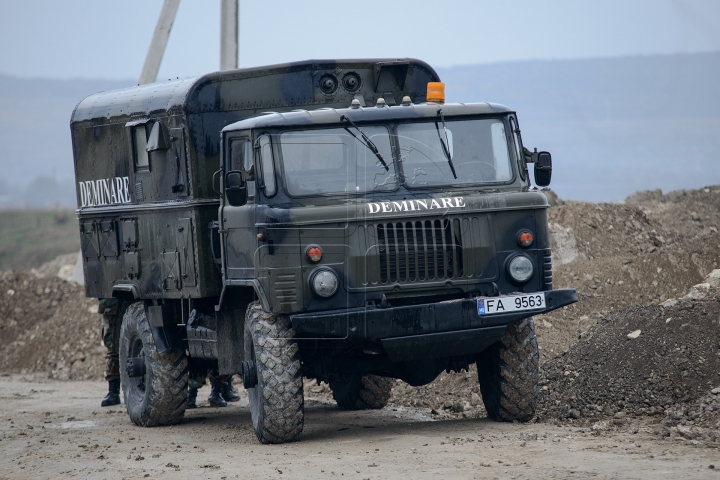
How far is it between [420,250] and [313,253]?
912 millimetres

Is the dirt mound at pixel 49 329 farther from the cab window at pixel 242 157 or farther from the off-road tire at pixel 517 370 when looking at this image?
the off-road tire at pixel 517 370

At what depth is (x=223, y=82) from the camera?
10.4 meters

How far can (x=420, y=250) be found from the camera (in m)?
8.76

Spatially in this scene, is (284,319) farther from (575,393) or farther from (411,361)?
(575,393)

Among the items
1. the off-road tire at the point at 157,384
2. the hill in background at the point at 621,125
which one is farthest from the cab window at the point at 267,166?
the hill in background at the point at 621,125

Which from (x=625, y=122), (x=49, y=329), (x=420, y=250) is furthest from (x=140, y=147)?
(x=625, y=122)

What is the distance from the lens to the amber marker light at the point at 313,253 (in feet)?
28.1

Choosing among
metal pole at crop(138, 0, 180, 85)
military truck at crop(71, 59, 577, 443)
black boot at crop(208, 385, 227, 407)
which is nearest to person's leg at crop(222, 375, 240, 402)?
black boot at crop(208, 385, 227, 407)

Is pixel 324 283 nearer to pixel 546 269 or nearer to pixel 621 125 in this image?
pixel 546 269

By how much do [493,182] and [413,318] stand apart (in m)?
1.55

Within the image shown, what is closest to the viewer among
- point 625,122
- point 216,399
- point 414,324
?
point 414,324

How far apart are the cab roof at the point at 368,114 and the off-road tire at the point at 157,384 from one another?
3181 millimetres

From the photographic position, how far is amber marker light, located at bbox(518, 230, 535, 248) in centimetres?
893

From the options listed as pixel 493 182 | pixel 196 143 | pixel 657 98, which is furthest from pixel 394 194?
pixel 657 98
